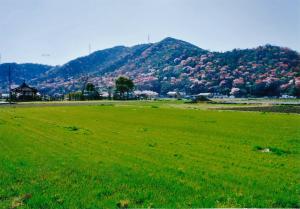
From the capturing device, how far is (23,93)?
130 metres

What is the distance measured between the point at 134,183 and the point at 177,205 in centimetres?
244

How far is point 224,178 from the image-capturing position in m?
11.6

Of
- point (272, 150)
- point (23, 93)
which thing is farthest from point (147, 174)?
point (23, 93)

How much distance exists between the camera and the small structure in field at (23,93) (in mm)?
127438

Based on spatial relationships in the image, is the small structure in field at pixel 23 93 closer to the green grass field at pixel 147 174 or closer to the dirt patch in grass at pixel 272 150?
the green grass field at pixel 147 174

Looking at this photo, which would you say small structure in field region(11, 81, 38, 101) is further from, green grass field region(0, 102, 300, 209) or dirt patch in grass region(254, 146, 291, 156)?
dirt patch in grass region(254, 146, 291, 156)

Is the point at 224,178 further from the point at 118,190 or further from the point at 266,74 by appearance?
the point at 266,74

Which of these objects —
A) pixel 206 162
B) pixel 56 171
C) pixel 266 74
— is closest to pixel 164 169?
pixel 206 162

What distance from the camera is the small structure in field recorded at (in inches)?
5017

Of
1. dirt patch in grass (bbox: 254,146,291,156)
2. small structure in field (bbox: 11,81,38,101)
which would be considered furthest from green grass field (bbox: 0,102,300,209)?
small structure in field (bbox: 11,81,38,101)

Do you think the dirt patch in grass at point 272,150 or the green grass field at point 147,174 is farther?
the dirt patch in grass at point 272,150

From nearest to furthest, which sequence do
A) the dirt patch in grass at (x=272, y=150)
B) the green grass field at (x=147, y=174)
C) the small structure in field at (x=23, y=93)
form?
the green grass field at (x=147, y=174) < the dirt patch in grass at (x=272, y=150) < the small structure in field at (x=23, y=93)

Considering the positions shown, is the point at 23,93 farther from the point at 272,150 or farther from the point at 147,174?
the point at 147,174

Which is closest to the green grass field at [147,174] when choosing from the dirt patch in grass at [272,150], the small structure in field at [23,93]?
the dirt patch in grass at [272,150]
